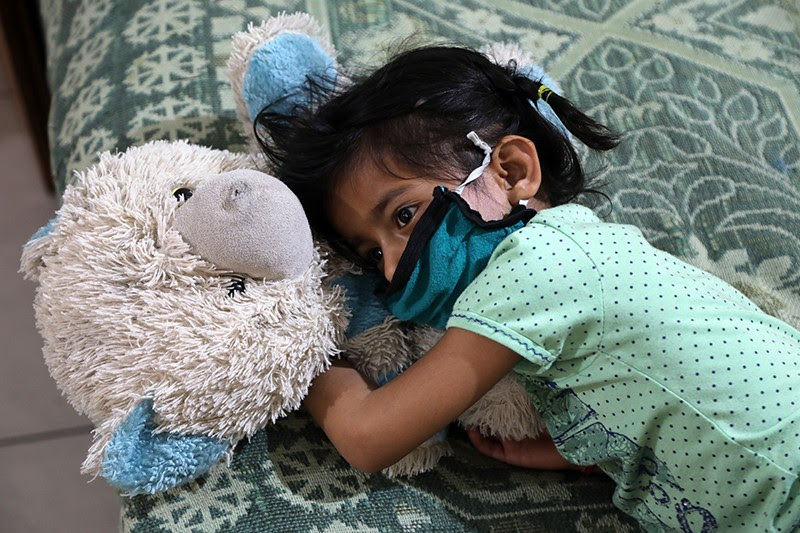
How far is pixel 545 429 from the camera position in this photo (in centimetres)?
83

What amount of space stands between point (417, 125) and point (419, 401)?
289 millimetres

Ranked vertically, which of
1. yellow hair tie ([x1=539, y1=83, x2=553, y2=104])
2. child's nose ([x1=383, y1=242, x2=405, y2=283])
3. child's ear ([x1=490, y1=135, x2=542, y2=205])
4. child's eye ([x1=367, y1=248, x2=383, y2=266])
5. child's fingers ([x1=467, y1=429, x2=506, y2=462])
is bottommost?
child's fingers ([x1=467, y1=429, x2=506, y2=462])

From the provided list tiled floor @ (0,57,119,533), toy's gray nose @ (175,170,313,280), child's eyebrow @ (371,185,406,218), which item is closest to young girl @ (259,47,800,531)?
child's eyebrow @ (371,185,406,218)

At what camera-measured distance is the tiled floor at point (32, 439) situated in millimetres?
1184

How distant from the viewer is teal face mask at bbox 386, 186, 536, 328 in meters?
0.76

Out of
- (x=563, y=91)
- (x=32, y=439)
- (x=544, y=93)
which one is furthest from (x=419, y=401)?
(x=32, y=439)

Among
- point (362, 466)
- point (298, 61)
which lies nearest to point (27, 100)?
point (298, 61)

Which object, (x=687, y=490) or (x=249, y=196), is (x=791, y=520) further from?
(x=249, y=196)

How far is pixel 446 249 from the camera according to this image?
0.76 m

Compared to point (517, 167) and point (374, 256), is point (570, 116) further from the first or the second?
point (374, 256)

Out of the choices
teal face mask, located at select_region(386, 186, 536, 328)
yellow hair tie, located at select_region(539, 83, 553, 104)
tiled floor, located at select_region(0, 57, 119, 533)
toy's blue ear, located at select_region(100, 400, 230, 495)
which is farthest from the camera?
tiled floor, located at select_region(0, 57, 119, 533)

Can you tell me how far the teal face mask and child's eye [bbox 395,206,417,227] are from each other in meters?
0.02

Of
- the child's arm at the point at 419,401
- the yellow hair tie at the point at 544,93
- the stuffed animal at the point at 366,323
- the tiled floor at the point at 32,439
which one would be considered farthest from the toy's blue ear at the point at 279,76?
the tiled floor at the point at 32,439

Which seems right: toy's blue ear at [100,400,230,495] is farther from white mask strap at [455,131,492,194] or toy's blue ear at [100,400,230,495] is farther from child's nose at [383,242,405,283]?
white mask strap at [455,131,492,194]
